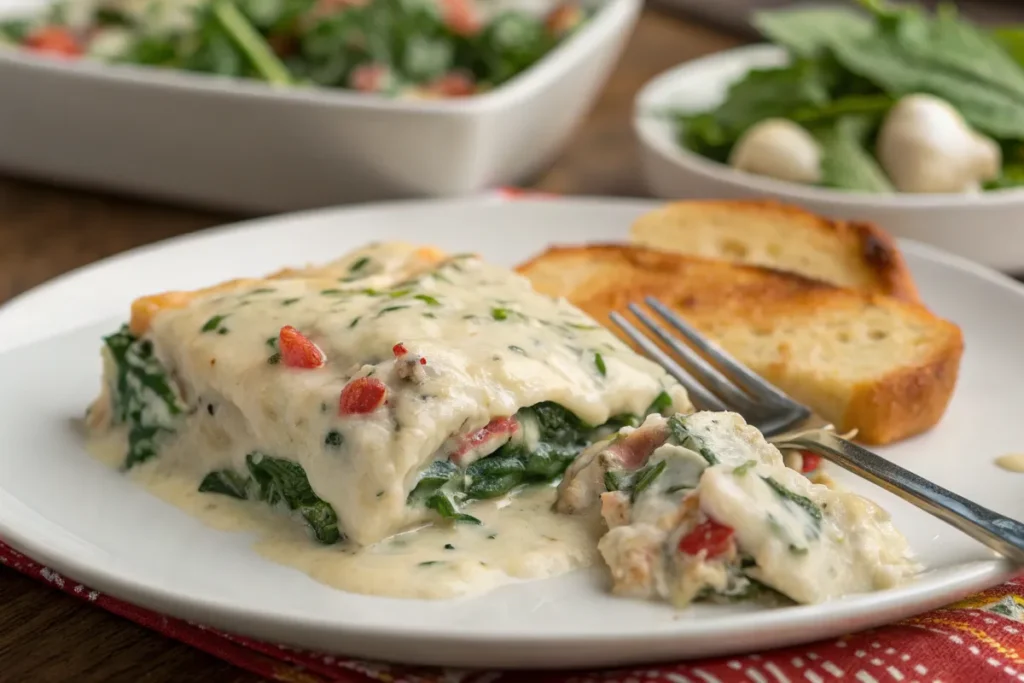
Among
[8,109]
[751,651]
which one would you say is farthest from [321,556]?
[8,109]

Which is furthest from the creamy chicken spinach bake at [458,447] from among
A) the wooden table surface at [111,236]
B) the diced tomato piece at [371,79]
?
the diced tomato piece at [371,79]

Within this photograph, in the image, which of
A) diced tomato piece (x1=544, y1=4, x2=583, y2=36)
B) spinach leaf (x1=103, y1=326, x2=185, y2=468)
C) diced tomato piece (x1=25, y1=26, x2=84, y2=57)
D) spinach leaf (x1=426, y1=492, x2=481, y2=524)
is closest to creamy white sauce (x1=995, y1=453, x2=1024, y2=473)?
spinach leaf (x1=426, y1=492, x2=481, y2=524)

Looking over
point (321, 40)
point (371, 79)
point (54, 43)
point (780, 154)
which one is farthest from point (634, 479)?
point (54, 43)

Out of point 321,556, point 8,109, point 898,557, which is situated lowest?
point 8,109

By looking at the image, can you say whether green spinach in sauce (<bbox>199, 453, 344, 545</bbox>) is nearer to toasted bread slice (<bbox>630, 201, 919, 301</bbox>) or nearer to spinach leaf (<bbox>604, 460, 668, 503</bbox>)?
spinach leaf (<bbox>604, 460, 668, 503</bbox>)

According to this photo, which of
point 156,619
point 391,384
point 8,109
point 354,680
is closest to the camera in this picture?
point 354,680

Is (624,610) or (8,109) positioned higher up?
(624,610)

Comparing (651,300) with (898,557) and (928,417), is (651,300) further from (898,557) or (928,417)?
(898,557)
